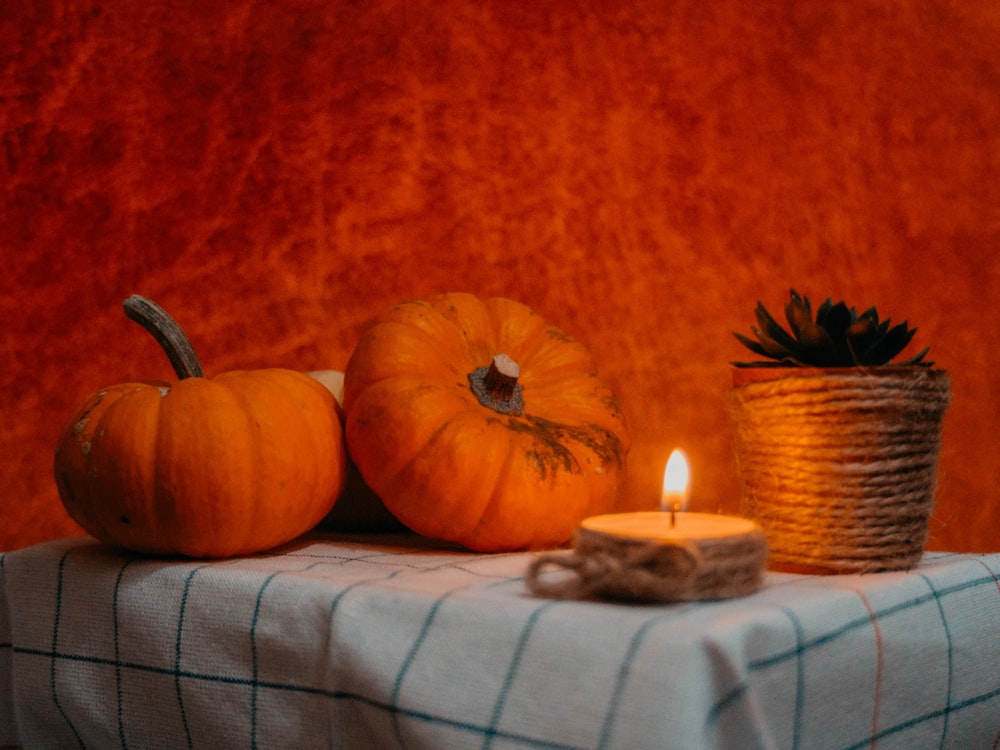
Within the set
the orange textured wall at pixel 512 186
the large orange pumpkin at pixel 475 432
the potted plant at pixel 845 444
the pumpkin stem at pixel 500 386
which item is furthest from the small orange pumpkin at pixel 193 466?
the orange textured wall at pixel 512 186

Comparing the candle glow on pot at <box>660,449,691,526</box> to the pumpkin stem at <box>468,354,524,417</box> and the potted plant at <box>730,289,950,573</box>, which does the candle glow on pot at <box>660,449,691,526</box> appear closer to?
the potted plant at <box>730,289,950,573</box>

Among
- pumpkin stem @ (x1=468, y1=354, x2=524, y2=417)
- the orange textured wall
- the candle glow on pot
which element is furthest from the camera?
the orange textured wall

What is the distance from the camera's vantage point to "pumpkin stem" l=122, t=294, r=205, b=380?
124 cm

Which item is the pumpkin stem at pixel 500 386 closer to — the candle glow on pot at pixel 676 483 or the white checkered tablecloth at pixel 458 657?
the white checkered tablecloth at pixel 458 657

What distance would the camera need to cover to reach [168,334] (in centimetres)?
125

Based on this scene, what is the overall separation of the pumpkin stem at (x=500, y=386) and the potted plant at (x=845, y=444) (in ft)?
1.05

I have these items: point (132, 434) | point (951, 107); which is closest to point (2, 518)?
point (132, 434)

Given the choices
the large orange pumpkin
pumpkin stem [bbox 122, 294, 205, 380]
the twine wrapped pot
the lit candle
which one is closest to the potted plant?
the twine wrapped pot

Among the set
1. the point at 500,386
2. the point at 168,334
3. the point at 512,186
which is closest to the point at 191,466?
the point at 168,334

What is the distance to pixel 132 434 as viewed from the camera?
1.08m

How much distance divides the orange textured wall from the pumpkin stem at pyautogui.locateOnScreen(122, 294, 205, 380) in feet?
A: 1.82

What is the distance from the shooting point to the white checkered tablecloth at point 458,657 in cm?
74

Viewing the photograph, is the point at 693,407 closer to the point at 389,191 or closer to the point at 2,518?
the point at 389,191

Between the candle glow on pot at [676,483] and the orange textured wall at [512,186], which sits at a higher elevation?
the orange textured wall at [512,186]
